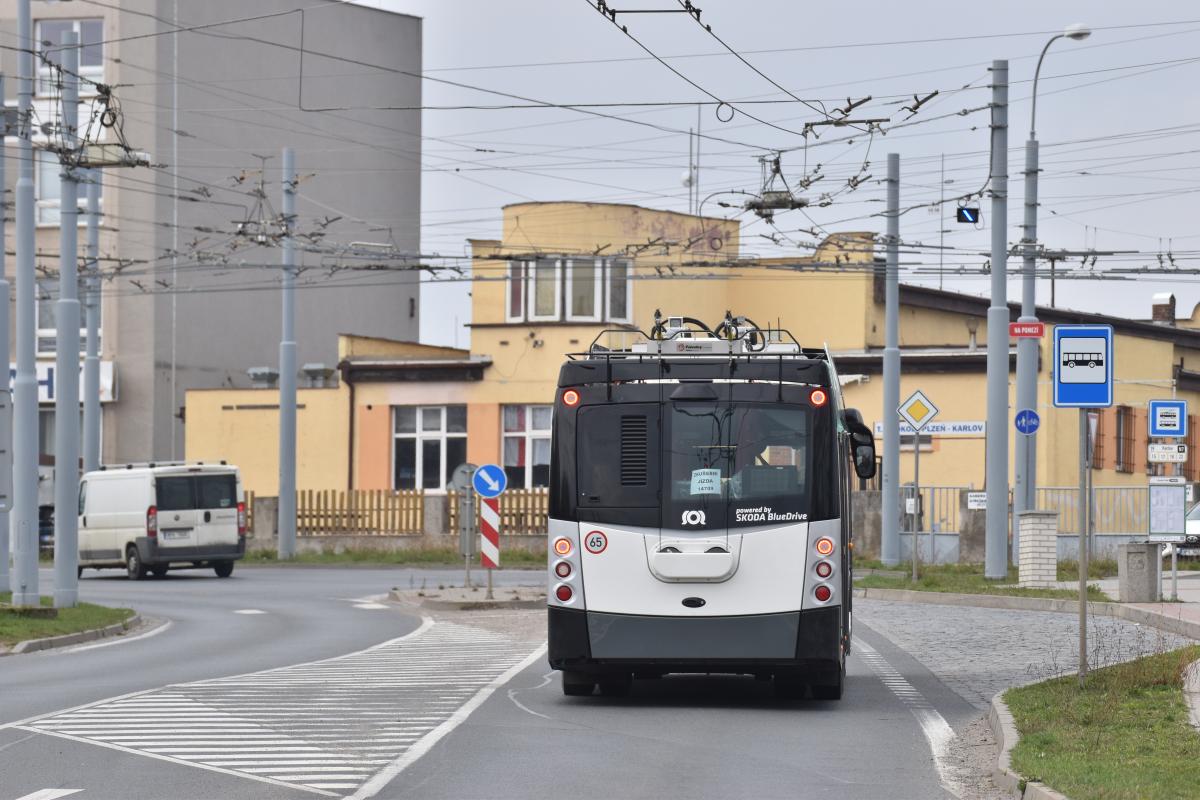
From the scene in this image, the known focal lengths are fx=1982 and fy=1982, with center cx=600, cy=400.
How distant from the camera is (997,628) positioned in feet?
80.2

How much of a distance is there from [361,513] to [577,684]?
114ft

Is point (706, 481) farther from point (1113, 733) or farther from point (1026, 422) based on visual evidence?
point (1026, 422)

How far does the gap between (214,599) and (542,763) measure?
2222cm

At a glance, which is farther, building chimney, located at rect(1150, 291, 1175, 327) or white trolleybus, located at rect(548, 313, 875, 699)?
building chimney, located at rect(1150, 291, 1175, 327)

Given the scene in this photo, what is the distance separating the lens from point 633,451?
15.6 m

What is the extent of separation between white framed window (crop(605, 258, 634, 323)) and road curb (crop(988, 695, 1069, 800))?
38.4 metres

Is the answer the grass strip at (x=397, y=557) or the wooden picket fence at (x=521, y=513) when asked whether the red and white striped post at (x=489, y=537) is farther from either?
the wooden picket fence at (x=521, y=513)

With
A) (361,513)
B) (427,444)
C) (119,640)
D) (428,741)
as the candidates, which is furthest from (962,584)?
(427,444)

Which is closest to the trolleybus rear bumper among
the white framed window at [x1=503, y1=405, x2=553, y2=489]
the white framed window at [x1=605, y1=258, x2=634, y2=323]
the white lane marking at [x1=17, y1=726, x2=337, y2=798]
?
the white lane marking at [x1=17, y1=726, x2=337, y2=798]

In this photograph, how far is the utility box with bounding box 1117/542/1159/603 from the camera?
26609 millimetres

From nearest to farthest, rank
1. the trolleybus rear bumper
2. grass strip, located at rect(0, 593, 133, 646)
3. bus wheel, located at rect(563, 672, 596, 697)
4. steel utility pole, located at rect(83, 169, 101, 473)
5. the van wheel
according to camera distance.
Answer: the trolleybus rear bumper < bus wheel, located at rect(563, 672, 596, 697) < grass strip, located at rect(0, 593, 133, 646) < the van wheel < steel utility pole, located at rect(83, 169, 101, 473)

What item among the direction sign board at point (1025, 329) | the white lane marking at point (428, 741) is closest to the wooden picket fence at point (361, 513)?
the direction sign board at point (1025, 329)

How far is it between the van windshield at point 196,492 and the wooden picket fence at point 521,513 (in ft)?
33.6

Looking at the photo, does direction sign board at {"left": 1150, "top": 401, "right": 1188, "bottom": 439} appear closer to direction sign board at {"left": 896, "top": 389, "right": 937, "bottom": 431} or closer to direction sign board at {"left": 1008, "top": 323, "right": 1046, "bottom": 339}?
direction sign board at {"left": 1008, "top": 323, "right": 1046, "bottom": 339}
